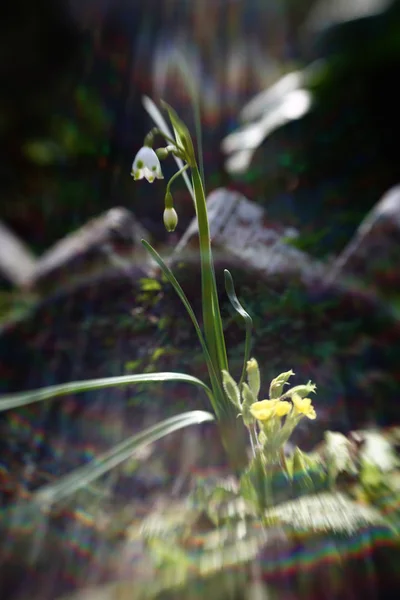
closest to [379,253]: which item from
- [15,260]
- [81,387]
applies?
[81,387]

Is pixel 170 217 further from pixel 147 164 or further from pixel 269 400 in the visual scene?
pixel 269 400

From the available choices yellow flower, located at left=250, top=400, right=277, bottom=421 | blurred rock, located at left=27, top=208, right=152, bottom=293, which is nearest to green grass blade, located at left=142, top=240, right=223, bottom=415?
yellow flower, located at left=250, top=400, right=277, bottom=421

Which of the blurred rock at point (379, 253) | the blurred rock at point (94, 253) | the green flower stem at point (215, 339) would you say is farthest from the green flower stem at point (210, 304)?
the blurred rock at point (379, 253)

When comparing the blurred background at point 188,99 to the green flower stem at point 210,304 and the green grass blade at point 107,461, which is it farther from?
the green grass blade at point 107,461

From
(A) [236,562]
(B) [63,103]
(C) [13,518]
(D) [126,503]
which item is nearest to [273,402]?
(A) [236,562]

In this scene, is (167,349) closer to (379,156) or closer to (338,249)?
(338,249)
